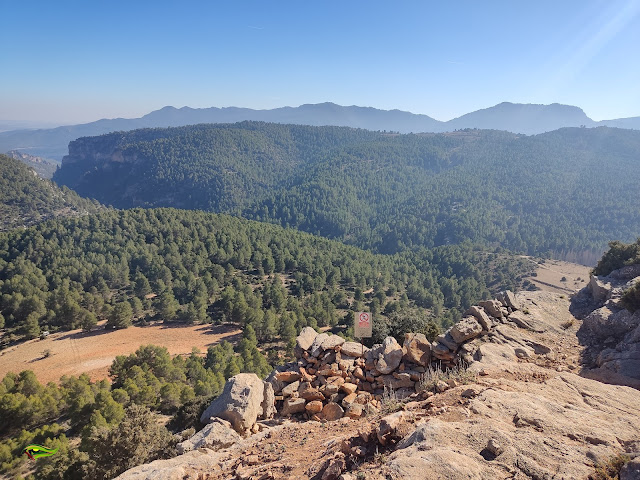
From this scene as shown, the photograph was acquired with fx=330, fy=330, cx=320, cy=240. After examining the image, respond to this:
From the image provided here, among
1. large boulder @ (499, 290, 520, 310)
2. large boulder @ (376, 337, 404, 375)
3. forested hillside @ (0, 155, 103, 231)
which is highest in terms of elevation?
large boulder @ (499, 290, 520, 310)

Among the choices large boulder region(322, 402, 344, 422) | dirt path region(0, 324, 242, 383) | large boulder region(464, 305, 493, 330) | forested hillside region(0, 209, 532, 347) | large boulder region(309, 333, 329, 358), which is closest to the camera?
large boulder region(322, 402, 344, 422)

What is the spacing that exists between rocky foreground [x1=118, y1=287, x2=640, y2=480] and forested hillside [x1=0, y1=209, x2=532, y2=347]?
3673 cm

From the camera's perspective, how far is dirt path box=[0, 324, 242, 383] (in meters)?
43.3

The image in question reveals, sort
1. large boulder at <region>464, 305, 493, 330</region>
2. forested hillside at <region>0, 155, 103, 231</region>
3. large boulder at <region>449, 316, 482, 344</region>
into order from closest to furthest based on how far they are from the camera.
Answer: large boulder at <region>449, 316, 482, 344</region> → large boulder at <region>464, 305, 493, 330</region> → forested hillside at <region>0, 155, 103, 231</region>

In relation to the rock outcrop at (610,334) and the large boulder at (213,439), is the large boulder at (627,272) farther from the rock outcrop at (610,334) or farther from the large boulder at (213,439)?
the large boulder at (213,439)

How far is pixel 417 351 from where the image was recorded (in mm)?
16797

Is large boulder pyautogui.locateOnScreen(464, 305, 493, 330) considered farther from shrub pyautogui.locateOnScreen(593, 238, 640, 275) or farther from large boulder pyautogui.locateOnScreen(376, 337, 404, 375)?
shrub pyautogui.locateOnScreen(593, 238, 640, 275)

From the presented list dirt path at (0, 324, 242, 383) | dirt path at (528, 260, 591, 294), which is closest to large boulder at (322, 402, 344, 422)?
dirt path at (0, 324, 242, 383)

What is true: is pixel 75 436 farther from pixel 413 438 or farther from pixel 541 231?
pixel 541 231

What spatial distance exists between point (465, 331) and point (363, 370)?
5.55 meters

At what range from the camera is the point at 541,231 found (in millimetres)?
172625

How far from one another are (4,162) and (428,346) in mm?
212477

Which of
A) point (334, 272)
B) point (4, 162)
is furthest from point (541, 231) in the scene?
point (4, 162)

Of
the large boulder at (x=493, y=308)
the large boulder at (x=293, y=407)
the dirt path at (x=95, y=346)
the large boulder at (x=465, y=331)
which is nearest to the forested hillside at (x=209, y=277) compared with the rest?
the dirt path at (x=95, y=346)
